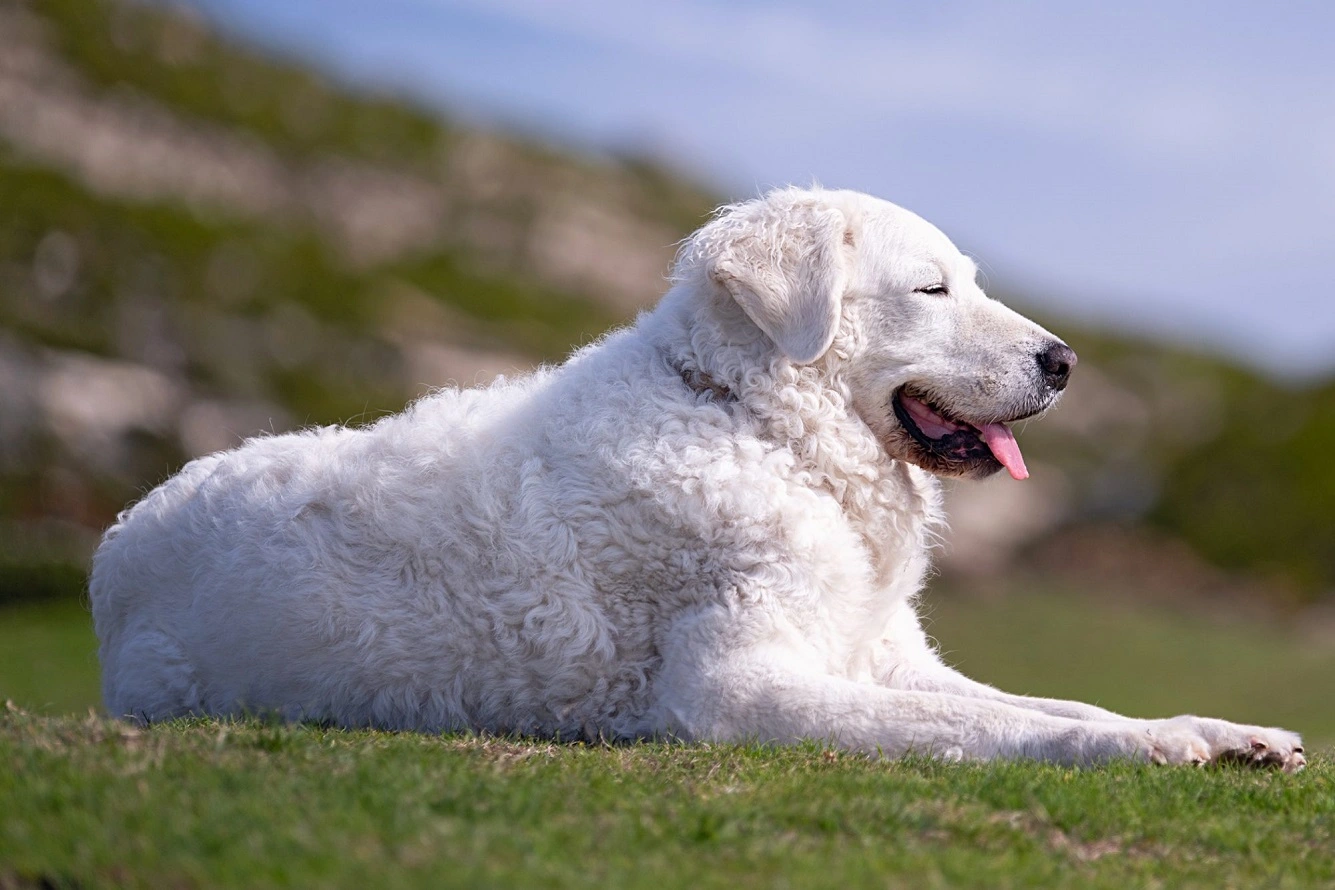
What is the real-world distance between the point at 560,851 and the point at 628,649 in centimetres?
231

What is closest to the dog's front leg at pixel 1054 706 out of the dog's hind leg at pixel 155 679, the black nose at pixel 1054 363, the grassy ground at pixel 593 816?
the grassy ground at pixel 593 816

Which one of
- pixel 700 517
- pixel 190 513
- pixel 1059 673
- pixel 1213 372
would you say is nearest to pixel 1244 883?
pixel 700 517

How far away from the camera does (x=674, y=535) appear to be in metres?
6.82

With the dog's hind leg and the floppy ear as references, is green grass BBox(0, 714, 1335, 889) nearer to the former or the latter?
the dog's hind leg

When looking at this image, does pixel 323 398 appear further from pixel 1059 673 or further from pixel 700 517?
pixel 700 517

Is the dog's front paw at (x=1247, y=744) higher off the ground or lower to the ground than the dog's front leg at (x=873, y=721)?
higher

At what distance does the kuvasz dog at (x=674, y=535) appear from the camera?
6578 mm

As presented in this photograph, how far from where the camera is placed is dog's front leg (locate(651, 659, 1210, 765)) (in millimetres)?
6285

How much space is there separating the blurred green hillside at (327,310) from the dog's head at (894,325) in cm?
2015

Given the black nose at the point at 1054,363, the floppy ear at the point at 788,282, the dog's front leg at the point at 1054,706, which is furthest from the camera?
the black nose at the point at 1054,363

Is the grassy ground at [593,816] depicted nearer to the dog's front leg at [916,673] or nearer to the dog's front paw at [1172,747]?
the dog's front paw at [1172,747]

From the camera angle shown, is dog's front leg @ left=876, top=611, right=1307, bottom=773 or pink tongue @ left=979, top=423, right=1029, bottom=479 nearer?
dog's front leg @ left=876, top=611, right=1307, bottom=773

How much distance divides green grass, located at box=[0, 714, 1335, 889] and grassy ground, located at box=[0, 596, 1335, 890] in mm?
12

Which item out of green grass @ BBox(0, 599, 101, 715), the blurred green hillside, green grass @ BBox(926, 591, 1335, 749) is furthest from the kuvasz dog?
the blurred green hillside
